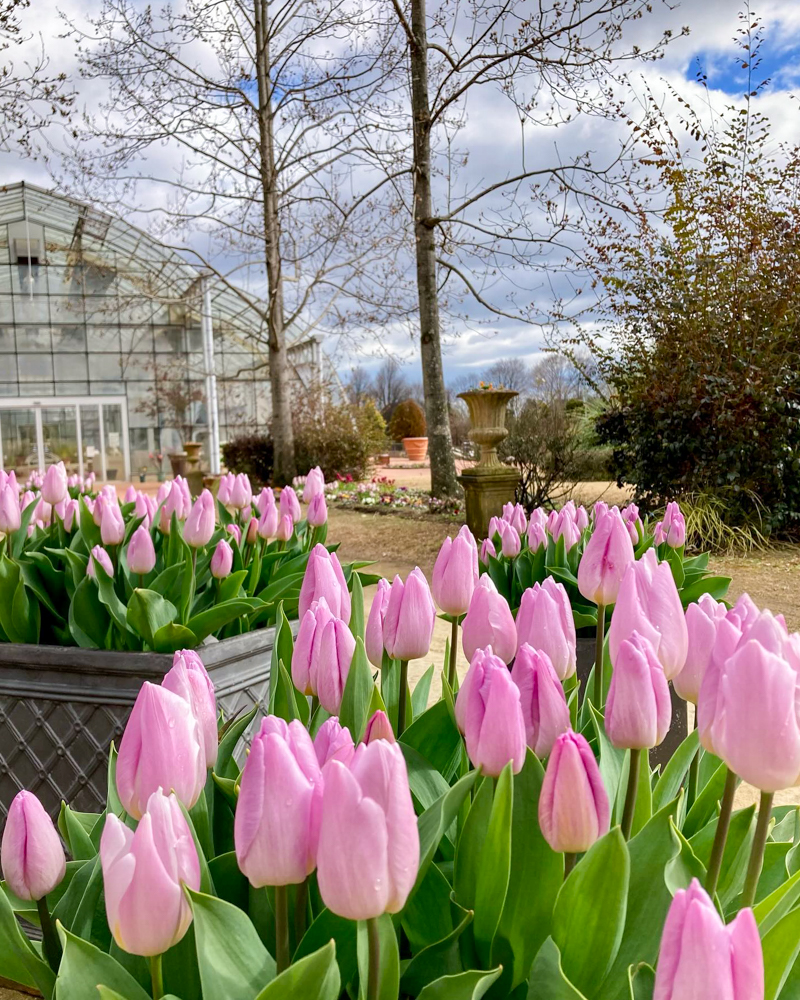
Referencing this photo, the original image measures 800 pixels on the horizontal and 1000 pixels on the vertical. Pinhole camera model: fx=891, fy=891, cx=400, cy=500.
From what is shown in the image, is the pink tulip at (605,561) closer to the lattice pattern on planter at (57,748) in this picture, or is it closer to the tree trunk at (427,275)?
the lattice pattern on planter at (57,748)

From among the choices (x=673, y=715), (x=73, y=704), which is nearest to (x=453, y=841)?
(x=73, y=704)

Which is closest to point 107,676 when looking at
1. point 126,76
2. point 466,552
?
point 466,552

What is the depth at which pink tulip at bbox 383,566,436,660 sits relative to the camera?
3.55 ft

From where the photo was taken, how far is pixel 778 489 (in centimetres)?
889

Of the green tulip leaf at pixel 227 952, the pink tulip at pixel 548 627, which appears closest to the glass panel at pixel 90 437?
the pink tulip at pixel 548 627

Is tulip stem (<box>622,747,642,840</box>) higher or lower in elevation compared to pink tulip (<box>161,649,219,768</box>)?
lower

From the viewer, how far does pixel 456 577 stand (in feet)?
4.15

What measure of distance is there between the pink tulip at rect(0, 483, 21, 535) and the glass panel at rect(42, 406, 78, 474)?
70.5 feet

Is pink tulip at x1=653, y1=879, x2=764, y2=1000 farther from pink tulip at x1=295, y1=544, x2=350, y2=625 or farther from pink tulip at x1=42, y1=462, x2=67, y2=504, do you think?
pink tulip at x1=42, y1=462, x2=67, y2=504

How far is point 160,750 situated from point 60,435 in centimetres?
2428

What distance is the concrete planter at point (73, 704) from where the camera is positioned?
2354 mm

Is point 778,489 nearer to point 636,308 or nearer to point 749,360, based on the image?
point 749,360

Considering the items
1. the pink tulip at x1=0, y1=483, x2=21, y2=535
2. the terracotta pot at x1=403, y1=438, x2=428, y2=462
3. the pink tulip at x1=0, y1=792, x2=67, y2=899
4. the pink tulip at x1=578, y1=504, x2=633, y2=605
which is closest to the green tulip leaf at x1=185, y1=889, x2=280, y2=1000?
the pink tulip at x1=0, y1=792, x2=67, y2=899

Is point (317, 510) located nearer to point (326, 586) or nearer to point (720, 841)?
point (326, 586)
